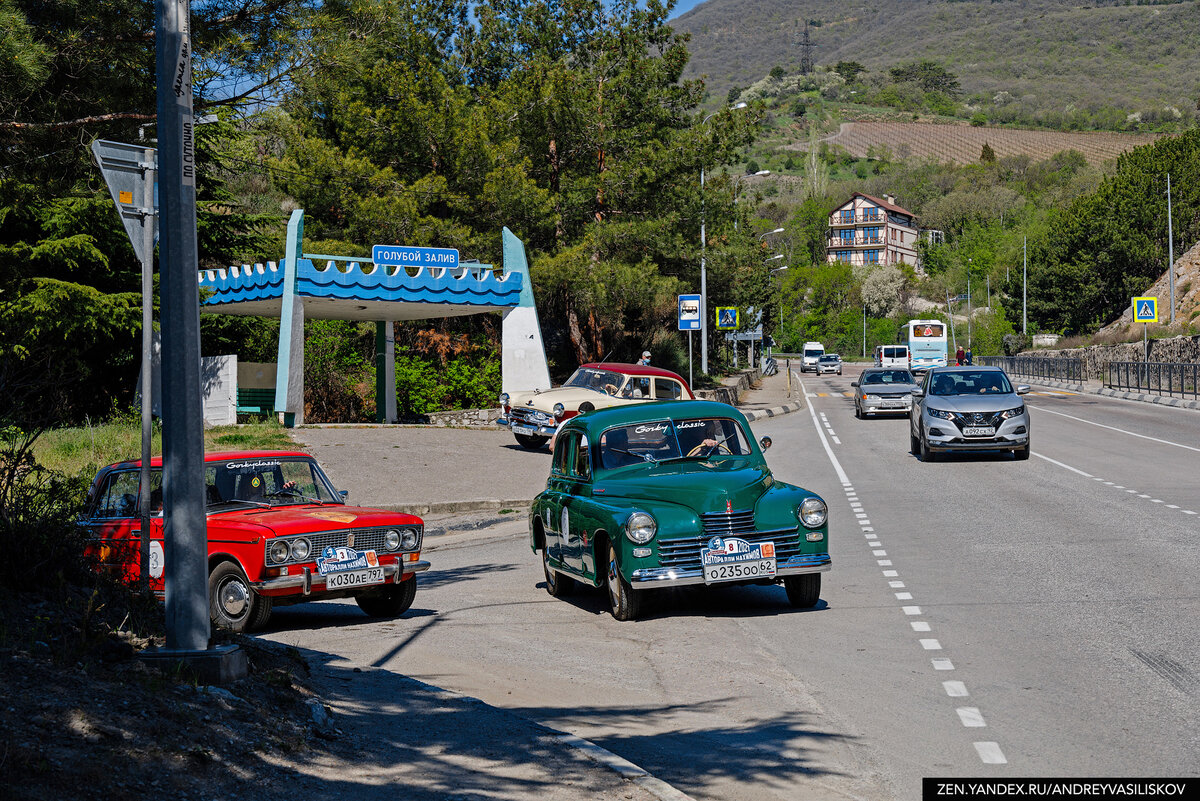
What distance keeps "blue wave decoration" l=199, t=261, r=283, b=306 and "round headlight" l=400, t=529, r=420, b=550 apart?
21910 mm

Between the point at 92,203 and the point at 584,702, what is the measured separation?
27205mm

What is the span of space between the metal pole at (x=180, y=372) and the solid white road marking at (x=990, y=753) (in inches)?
157

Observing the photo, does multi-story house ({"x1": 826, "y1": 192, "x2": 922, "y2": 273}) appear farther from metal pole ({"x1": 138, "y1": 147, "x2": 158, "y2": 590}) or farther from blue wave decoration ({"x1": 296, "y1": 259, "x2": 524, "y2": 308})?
metal pole ({"x1": 138, "y1": 147, "x2": 158, "y2": 590})

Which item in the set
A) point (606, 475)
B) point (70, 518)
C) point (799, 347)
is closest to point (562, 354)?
point (606, 475)

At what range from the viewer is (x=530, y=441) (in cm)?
2814

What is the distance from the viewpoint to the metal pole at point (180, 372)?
6113 millimetres

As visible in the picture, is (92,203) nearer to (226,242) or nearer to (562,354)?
(226,242)

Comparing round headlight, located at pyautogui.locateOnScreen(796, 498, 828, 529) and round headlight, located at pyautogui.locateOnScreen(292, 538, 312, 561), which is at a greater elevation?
round headlight, located at pyautogui.locateOnScreen(796, 498, 828, 529)

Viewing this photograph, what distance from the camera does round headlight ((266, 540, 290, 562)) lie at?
915 centimetres

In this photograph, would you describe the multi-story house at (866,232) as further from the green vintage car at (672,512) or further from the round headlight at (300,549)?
the round headlight at (300,549)

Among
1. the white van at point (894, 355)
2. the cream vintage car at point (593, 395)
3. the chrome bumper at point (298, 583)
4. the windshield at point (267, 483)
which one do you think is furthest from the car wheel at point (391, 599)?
the white van at point (894, 355)

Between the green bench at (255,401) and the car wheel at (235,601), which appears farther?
the green bench at (255,401)

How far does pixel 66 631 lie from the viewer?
6090 mm

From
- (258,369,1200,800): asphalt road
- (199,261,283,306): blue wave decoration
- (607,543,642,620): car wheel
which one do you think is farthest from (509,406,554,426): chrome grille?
(607,543,642,620): car wheel
